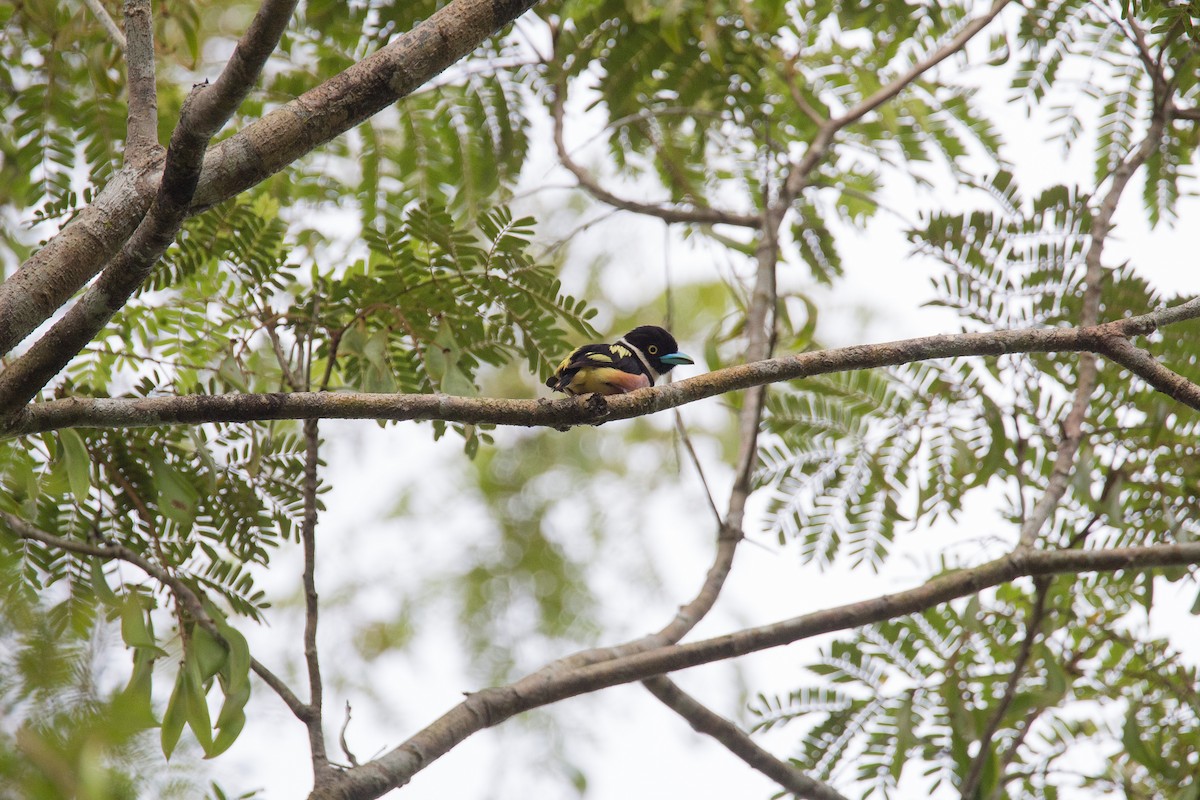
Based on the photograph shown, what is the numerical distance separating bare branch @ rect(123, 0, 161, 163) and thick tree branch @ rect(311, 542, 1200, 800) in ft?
5.49

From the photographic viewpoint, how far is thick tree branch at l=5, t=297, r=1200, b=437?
233 cm

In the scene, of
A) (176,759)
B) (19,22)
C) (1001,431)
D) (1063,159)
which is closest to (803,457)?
(1001,431)

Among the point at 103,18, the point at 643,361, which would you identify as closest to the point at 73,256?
the point at 103,18

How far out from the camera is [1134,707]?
3840mm

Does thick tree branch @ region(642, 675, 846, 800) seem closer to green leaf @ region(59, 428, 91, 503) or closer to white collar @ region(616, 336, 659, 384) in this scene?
white collar @ region(616, 336, 659, 384)

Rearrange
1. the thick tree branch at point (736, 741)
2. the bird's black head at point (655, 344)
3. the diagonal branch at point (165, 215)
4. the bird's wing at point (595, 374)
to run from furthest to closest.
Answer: the bird's black head at point (655, 344), the thick tree branch at point (736, 741), the bird's wing at point (595, 374), the diagonal branch at point (165, 215)

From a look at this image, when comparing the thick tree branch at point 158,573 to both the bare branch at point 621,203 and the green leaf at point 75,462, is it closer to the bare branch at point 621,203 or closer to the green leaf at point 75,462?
the green leaf at point 75,462

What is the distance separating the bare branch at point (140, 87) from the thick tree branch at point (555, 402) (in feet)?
2.09

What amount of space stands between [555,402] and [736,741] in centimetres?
163

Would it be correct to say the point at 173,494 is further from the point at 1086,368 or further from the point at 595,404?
the point at 1086,368

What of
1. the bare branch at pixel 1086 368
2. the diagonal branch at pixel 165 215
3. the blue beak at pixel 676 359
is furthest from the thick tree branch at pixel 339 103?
the bare branch at pixel 1086 368

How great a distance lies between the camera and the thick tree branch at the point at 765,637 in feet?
9.95

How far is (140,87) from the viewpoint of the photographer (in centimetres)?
260

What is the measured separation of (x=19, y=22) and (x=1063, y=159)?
4660 millimetres
